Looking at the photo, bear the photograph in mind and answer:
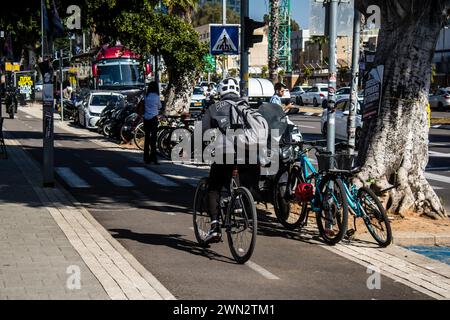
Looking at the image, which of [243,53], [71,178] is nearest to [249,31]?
[243,53]

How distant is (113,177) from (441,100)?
126 ft

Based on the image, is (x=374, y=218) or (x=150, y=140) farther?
(x=150, y=140)

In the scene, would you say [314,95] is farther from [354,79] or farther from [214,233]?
[214,233]

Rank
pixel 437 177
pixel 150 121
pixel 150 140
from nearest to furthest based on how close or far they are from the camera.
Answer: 1. pixel 437 177
2. pixel 150 140
3. pixel 150 121

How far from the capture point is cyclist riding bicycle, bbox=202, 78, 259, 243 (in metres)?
8.12

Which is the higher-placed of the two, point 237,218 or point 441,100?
point 441,100

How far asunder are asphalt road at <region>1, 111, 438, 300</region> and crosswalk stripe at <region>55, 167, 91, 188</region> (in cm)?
2

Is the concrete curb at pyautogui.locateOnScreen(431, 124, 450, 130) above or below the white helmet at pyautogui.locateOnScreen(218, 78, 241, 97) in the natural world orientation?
below

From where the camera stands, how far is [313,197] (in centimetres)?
941

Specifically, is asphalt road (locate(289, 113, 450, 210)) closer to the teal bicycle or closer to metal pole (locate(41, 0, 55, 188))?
the teal bicycle

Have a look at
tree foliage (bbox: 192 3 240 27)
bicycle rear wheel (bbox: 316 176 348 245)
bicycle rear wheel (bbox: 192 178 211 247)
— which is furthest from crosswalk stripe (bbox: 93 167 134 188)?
tree foliage (bbox: 192 3 240 27)

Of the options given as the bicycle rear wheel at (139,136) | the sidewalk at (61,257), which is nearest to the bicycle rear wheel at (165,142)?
the bicycle rear wheel at (139,136)

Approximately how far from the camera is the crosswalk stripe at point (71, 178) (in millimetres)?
14664
